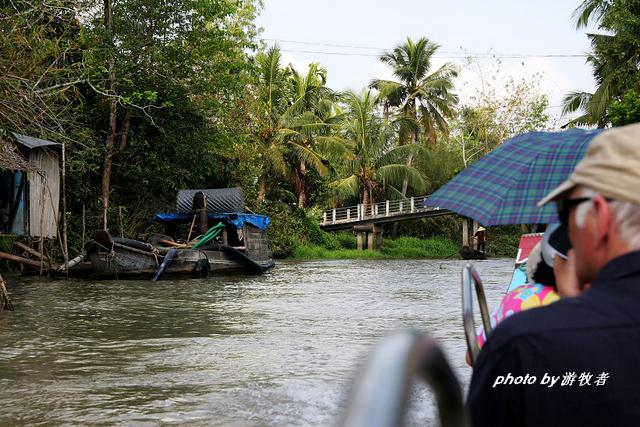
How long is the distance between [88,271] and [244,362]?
12011 mm

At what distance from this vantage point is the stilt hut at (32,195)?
15812mm

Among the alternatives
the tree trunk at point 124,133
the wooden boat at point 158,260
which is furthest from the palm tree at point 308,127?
the wooden boat at point 158,260

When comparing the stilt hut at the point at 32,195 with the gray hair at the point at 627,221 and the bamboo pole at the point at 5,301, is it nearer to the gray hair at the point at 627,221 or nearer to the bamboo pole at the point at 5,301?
the bamboo pole at the point at 5,301

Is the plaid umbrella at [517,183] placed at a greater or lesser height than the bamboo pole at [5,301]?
greater

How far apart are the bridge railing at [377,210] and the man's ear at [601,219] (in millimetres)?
35015

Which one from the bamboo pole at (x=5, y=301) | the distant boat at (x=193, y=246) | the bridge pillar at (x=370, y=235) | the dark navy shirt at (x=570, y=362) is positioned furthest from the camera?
the bridge pillar at (x=370, y=235)

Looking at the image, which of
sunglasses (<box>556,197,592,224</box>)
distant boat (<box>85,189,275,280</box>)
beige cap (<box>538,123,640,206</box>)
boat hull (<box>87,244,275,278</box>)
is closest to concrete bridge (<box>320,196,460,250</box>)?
distant boat (<box>85,189,275,280</box>)

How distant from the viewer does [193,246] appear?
2020 centimetres

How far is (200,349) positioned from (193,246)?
1213 cm

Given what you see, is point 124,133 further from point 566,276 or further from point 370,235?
point 566,276

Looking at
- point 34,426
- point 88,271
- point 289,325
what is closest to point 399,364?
point 34,426

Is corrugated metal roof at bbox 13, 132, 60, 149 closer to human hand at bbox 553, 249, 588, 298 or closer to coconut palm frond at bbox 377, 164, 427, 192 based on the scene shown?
human hand at bbox 553, 249, 588, 298

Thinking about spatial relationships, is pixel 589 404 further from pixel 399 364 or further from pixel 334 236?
pixel 334 236

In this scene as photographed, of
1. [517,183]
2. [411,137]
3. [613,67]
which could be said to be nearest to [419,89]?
[411,137]
